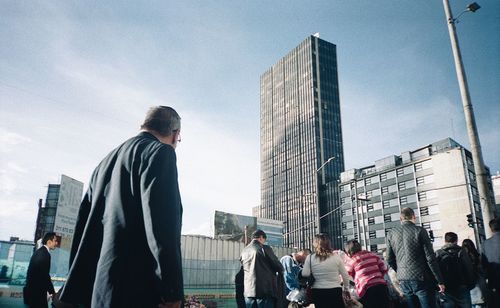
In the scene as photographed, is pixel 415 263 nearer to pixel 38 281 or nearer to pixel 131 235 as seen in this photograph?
pixel 131 235

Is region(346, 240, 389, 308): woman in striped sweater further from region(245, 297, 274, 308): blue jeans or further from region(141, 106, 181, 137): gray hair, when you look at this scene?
region(141, 106, 181, 137): gray hair

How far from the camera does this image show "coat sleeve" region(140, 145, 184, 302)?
5.37ft

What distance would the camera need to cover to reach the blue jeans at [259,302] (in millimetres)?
5735

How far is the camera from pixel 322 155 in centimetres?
10362

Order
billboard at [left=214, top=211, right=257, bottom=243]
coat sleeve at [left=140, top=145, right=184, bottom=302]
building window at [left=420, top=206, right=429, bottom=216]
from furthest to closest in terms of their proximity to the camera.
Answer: building window at [left=420, top=206, right=429, bottom=216] < billboard at [left=214, top=211, right=257, bottom=243] < coat sleeve at [left=140, top=145, right=184, bottom=302]

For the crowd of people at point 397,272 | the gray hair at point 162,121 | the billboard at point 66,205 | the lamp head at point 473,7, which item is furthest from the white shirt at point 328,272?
the billboard at point 66,205

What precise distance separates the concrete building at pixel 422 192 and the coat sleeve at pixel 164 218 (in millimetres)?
60066

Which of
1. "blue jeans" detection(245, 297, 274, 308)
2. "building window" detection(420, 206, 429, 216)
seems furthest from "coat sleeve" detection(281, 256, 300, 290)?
"building window" detection(420, 206, 429, 216)

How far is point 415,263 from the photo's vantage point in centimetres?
534

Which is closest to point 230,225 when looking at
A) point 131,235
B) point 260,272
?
point 260,272

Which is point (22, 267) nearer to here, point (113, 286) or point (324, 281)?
point (324, 281)

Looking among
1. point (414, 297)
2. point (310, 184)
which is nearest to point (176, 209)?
point (414, 297)

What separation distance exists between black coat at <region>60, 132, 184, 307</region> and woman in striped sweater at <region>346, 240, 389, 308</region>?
17.8 ft

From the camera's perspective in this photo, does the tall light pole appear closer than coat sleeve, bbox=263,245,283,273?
No
